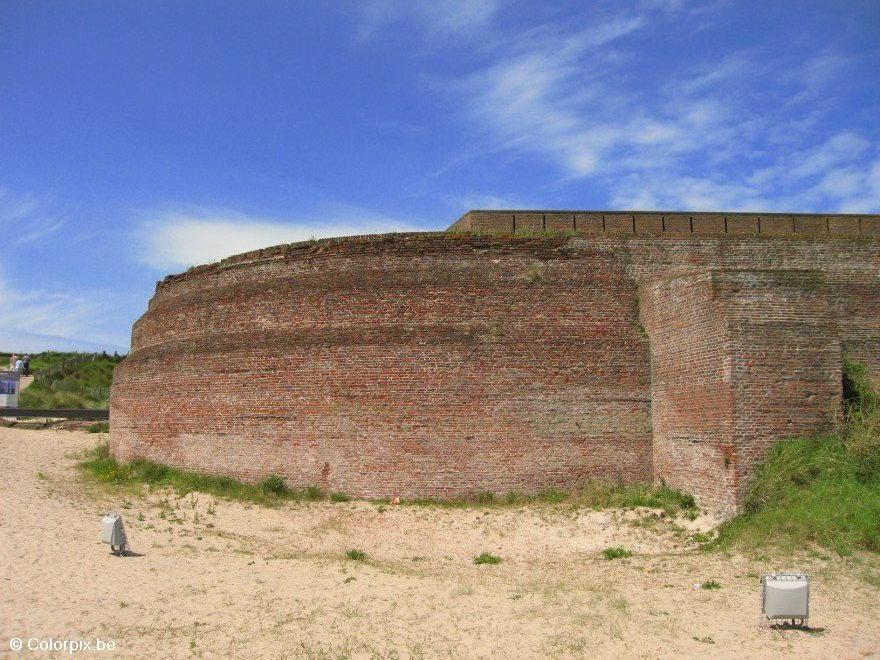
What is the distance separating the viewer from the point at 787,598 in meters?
7.39

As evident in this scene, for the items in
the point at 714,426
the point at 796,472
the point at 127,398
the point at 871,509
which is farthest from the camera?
the point at 127,398

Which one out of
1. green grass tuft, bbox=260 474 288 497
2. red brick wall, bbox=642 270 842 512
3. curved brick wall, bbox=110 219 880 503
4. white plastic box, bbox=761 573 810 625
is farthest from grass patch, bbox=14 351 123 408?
white plastic box, bbox=761 573 810 625

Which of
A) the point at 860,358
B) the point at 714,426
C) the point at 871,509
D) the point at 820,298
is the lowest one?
the point at 871,509

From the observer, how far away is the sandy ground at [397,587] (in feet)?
24.4

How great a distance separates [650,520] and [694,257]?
4.84 metres

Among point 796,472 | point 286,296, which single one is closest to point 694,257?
point 796,472

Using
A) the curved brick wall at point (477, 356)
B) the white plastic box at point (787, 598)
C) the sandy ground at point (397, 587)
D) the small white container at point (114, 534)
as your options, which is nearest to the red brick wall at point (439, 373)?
the curved brick wall at point (477, 356)

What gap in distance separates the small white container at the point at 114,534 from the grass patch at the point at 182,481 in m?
3.50

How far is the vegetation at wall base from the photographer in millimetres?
9539

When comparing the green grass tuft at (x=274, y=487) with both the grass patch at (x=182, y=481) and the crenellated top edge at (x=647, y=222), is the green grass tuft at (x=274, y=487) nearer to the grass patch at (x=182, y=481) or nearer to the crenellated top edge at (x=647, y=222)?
the grass patch at (x=182, y=481)

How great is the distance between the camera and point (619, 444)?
13.3 metres

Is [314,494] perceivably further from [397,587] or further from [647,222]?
[647,222]

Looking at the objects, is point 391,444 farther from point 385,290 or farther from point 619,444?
point 619,444

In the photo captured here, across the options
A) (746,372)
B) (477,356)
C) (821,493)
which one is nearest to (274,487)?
(477,356)
